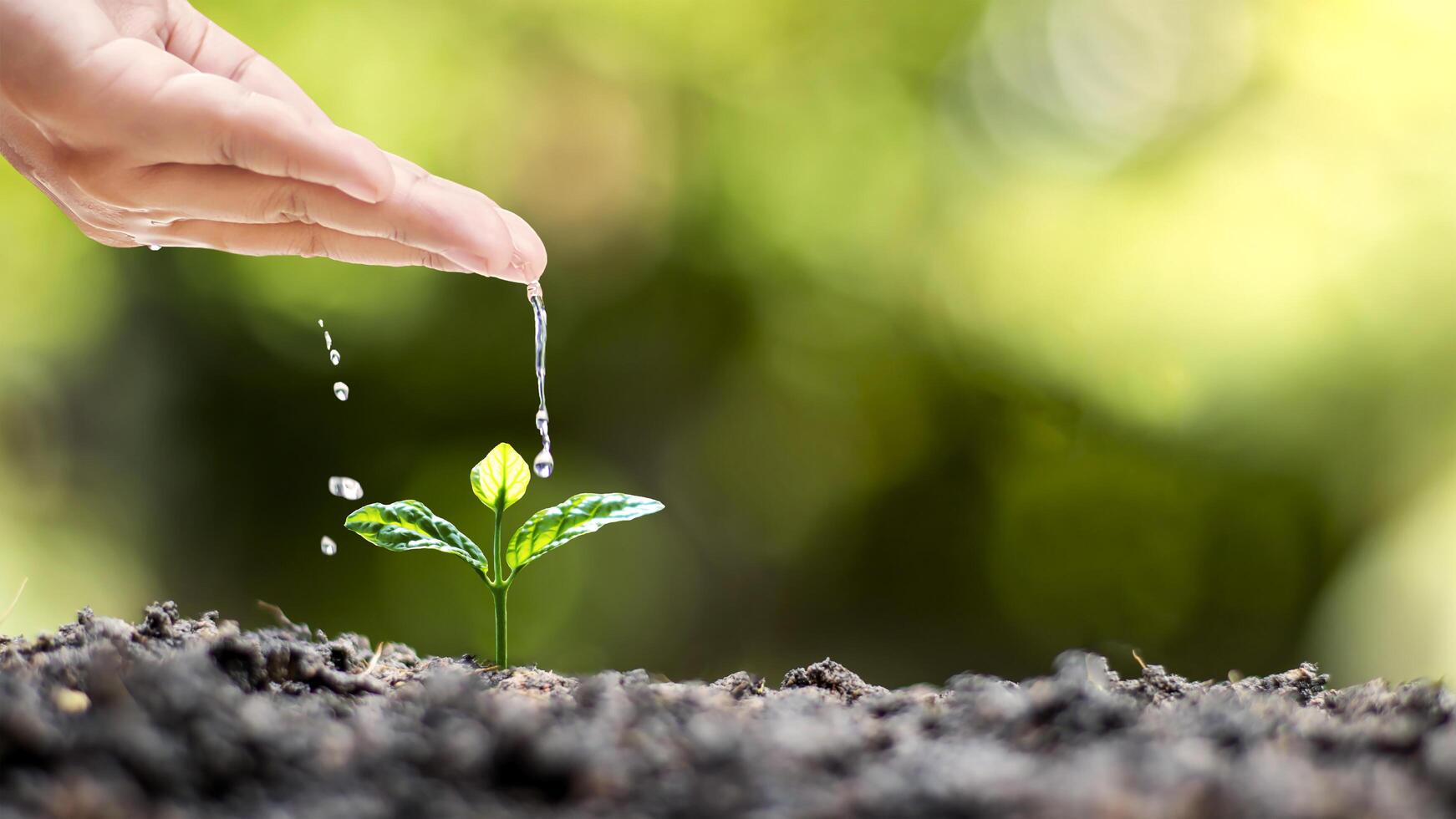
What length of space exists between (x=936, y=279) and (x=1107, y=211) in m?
0.51

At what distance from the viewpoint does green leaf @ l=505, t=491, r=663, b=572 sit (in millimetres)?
1218

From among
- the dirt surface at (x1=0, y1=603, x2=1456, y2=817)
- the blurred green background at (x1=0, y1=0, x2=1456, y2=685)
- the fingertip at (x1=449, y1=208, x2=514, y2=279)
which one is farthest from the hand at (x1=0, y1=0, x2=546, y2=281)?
the blurred green background at (x1=0, y1=0, x2=1456, y2=685)

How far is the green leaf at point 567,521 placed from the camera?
47.9 inches

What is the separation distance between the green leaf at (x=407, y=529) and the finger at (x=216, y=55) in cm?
62

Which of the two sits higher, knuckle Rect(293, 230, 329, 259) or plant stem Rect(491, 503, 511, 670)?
knuckle Rect(293, 230, 329, 259)

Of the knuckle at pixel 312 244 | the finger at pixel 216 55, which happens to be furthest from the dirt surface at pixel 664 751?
the finger at pixel 216 55

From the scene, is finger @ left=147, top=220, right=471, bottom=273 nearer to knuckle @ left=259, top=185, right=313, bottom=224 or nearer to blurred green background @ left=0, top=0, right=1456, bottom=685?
knuckle @ left=259, top=185, right=313, bottom=224

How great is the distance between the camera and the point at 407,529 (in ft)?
4.02

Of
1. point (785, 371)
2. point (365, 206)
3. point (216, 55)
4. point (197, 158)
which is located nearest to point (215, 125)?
point (197, 158)

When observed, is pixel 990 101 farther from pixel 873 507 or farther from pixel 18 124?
pixel 18 124

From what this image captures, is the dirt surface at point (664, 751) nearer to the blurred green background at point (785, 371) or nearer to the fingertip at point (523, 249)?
the fingertip at point (523, 249)

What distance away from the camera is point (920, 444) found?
2.96 metres

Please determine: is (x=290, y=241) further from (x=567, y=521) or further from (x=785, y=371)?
(x=785, y=371)

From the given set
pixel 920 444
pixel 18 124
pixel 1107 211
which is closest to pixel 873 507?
pixel 920 444
